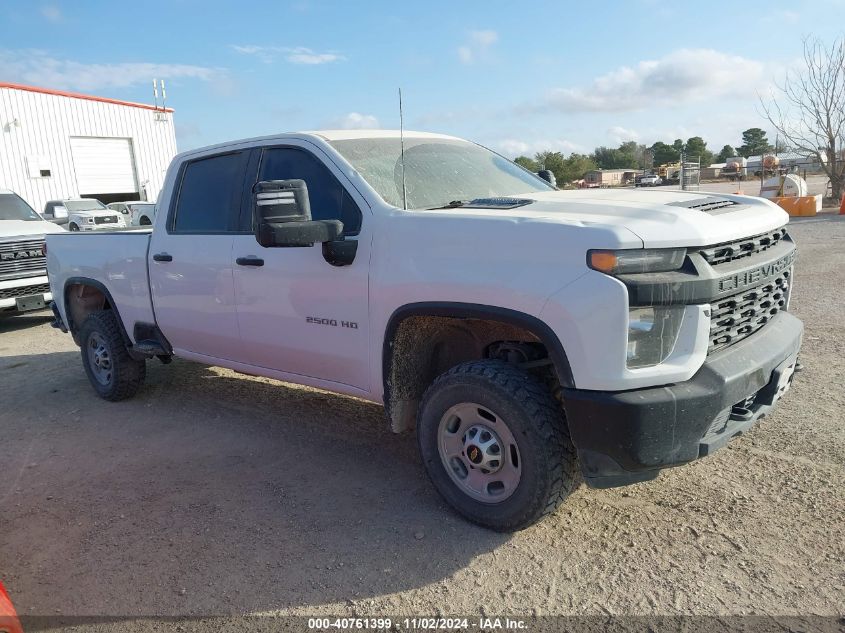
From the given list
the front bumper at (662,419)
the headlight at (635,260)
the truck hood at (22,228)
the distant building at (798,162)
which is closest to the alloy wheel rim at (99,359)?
the truck hood at (22,228)

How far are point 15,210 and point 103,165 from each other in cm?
2370

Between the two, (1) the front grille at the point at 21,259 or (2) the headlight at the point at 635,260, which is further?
(1) the front grille at the point at 21,259

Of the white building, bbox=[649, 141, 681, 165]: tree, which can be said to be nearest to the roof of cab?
the white building

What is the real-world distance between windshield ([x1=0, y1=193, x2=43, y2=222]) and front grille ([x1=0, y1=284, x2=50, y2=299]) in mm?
1796

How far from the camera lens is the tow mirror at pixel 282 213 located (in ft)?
10.6

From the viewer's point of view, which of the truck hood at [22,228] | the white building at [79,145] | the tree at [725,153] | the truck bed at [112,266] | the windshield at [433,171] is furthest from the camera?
the tree at [725,153]

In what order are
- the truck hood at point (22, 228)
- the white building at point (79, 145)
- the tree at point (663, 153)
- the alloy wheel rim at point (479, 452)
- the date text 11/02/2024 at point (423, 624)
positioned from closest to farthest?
the date text 11/02/2024 at point (423, 624) < the alloy wheel rim at point (479, 452) < the truck hood at point (22, 228) < the white building at point (79, 145) < the tree at point (663, 153)

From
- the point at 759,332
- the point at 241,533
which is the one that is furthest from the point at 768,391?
the point at 241,533

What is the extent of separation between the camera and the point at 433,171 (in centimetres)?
414

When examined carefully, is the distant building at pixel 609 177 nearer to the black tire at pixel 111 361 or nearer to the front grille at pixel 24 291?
the front grille at pixel 24 291

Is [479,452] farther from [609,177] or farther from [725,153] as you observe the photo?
[725,153]

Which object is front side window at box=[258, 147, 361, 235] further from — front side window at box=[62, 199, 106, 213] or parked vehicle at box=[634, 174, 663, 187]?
parked vehicle at box=[634, 174, 663, 187]

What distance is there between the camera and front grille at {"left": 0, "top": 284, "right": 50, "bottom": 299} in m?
9.05

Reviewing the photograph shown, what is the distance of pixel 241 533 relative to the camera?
135 inches
